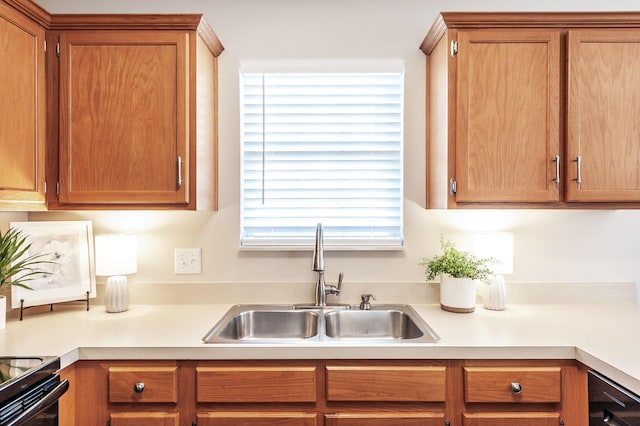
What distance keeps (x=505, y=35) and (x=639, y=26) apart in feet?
1.86

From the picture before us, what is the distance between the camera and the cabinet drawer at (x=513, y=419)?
1.35 meters

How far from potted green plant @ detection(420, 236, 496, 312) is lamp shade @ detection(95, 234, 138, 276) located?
4.68 ft

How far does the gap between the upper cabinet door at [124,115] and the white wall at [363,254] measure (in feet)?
1.28

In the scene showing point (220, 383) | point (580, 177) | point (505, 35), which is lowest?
point (220, 383)

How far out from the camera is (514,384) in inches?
52.9

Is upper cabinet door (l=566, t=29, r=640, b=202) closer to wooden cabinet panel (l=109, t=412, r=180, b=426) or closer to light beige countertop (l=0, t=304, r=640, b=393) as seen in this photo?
light beige countertop (l=0, t=304, r=640, b=393)

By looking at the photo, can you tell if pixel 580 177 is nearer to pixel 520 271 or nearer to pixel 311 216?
pixel 520 271

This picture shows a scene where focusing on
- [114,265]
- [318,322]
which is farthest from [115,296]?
[318,322]

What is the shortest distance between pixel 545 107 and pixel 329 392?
1432 millimetres

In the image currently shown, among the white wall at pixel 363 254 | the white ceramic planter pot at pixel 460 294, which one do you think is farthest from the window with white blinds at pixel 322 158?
the white ceramic planter pot at pixel 460 294

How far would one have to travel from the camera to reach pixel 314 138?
206 centimetres

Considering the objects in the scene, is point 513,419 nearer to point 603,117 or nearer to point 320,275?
point 320,275

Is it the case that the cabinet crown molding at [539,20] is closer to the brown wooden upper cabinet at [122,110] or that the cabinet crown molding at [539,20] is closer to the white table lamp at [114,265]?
the brown wooden upper cabinet at [122,110]

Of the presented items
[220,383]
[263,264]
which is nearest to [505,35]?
[263,264]
